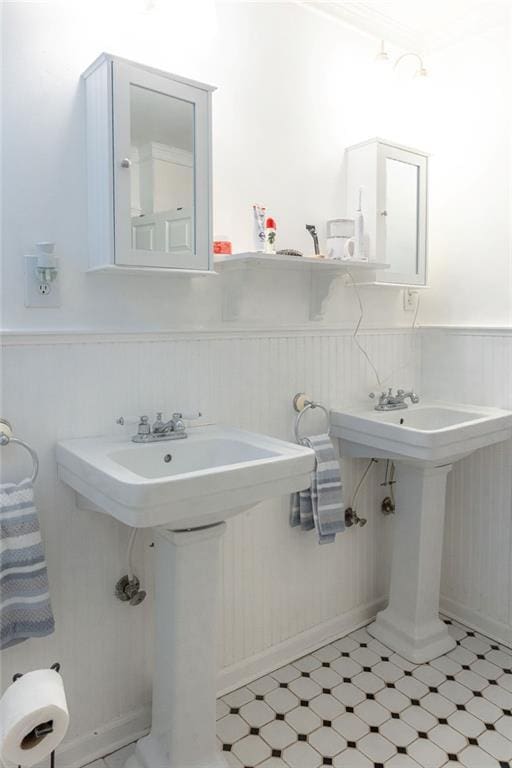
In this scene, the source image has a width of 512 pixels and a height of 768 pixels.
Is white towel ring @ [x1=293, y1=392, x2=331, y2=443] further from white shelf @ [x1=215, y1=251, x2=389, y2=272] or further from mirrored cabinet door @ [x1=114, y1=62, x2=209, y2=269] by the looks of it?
mirrored cabinet door @ [x1=114, y1=62, x2=209, y2=269]

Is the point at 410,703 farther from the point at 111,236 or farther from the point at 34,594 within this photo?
the point at 111,236

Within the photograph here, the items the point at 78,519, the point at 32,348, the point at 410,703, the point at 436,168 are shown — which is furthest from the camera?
the point at 436,168

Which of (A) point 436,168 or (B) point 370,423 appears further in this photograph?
(A) point 436,168

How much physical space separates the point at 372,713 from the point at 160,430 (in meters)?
1.16

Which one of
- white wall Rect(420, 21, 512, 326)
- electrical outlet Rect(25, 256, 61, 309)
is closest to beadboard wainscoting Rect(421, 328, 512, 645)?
white wall Rect(420, 21, 512, 326)

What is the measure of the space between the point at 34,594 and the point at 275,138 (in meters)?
1.63

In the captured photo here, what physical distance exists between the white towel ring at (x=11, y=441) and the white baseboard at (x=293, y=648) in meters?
1.00

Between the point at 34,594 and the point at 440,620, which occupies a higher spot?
the point at 34,594

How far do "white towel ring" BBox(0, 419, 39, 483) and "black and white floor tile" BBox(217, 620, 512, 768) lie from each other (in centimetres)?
101

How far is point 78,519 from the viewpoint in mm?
1587

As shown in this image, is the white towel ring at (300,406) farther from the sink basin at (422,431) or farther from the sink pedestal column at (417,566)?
the sink pedestal column at (417,566)

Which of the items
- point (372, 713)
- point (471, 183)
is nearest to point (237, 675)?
point (372, 713)

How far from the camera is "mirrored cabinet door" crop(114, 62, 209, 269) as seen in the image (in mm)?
1460

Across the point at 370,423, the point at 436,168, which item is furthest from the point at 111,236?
the point at 436,168
